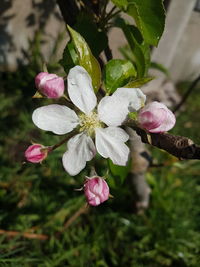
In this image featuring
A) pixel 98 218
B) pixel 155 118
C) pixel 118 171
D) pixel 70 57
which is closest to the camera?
pixel 155 118

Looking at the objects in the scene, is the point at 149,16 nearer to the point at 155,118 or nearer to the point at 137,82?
the point at 137,82

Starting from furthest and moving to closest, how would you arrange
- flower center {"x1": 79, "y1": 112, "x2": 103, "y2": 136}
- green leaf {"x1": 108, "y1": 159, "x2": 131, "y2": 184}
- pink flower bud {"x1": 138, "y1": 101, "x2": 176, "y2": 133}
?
green leaf {"x1": 108, "y1": 159, "x2": 131, "y2": 184}
flower center {"x1": 79, "y1": 112, "x2": 103, "y2": 136}
pink flower bud {"x1": 138, "y1": 101, "x2": 176, "y2": 133}

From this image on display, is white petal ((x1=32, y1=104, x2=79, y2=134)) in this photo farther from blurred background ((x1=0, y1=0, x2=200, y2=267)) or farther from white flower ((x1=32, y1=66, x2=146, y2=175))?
blurred background ((x1=0, y1=0, x2=200, y2=267))

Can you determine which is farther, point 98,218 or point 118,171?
point 98,218

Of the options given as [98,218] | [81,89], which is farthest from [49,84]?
[98,218]

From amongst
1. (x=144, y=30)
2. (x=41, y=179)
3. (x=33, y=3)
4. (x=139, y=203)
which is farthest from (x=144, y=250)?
(x=33, y=3)

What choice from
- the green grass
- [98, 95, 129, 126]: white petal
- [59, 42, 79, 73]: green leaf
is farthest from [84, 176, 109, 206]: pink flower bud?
the green grass
